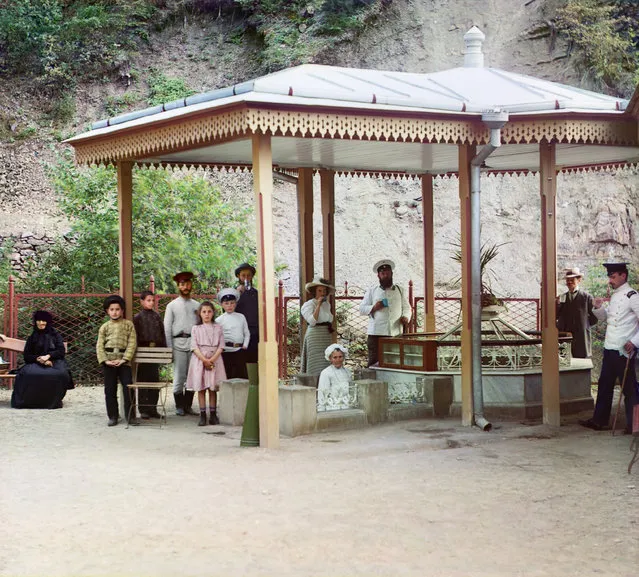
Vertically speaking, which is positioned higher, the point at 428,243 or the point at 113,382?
the point at 428,243

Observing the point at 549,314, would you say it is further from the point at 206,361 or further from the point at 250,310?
the point at 206,361

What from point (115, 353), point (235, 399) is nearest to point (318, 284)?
point (235, 399)

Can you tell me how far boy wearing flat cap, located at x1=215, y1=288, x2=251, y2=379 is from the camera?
480 inches

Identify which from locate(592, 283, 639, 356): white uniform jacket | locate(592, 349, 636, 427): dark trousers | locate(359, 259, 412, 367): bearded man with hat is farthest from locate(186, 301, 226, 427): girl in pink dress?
locate(592, 283, 639, 356): white uniform jacket

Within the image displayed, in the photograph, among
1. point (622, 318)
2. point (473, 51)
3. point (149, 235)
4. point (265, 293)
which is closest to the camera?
point (265, 293)

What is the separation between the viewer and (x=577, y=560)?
5816 mm

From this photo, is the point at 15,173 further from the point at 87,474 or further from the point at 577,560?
the point at 577,560

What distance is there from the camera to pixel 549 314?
11305 millimetres

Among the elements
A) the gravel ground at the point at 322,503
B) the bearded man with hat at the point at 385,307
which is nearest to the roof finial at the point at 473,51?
the bearded man with hat at the point at 385,307

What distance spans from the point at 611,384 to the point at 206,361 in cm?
444

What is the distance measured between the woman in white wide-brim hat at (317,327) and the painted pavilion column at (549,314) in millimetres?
2734

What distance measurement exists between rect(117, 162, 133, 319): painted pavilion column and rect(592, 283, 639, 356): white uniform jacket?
223 inches

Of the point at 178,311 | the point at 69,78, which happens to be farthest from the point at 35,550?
the point at 69,78

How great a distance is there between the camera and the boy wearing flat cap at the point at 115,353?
1154 cm
